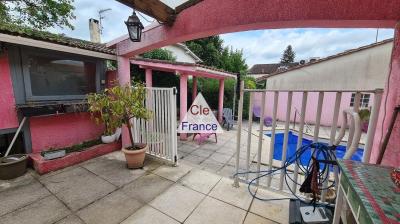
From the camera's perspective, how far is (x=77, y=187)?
3.05 metres

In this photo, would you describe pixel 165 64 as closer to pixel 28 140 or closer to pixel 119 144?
pixel 119 144

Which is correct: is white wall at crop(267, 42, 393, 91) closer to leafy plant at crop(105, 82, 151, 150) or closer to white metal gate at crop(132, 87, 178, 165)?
white metal gate at crop(132, 87, 178, 165)

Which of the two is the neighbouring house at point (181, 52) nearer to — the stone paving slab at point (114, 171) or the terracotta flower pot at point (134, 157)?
the stone paving slab at point (114, 171)

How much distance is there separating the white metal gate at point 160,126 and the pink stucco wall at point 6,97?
7.71 feet

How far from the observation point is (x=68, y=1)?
933cm

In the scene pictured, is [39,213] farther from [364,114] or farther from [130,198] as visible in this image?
[364,114]

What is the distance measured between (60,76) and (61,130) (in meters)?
1.34

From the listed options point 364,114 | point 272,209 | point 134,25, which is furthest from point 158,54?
point 364,114

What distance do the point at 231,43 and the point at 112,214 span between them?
635 inches

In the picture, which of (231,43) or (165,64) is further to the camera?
(231,43)

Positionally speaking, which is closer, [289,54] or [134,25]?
[134,25]

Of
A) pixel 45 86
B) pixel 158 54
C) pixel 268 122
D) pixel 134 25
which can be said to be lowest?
pixel 268 122

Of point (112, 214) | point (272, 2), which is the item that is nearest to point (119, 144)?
point (112, 214)

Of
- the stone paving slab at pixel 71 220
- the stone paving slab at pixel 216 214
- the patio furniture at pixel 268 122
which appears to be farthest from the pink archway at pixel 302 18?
the patio furniture at pixel 268 122
